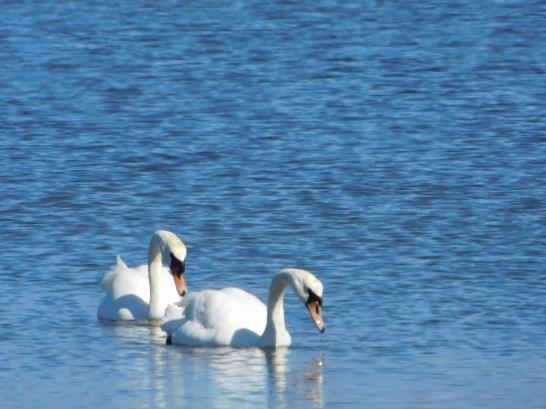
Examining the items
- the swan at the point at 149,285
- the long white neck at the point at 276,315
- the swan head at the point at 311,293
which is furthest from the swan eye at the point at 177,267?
the swan head at the point at 311,293

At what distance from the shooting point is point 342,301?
1605 cm

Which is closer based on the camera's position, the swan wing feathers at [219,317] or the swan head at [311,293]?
the swan head at [311,293]

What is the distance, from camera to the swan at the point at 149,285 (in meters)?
16.3

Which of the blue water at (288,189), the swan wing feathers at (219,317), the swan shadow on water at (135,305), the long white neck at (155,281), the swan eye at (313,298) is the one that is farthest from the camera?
the long white neck at (155,281)

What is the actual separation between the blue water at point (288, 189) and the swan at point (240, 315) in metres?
0.18

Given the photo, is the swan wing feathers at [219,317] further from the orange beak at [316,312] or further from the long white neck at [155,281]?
the long white neck at [155,281]

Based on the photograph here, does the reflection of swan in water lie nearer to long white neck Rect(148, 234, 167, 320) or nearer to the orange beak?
the orange beak

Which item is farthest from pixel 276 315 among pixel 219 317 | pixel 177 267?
pixel 177 267

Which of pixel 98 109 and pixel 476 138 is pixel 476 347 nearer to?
pixel 476 138

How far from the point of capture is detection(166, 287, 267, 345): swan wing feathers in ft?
50.6

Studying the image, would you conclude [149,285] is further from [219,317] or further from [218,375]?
[218,375]

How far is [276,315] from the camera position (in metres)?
15.2

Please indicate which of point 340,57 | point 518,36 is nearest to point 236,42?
point 340,57

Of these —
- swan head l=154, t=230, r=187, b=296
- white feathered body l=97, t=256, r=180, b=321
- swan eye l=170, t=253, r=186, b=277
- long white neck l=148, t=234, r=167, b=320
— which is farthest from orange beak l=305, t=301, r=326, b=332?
long white neck l=148, t=234, r=167, b=320
